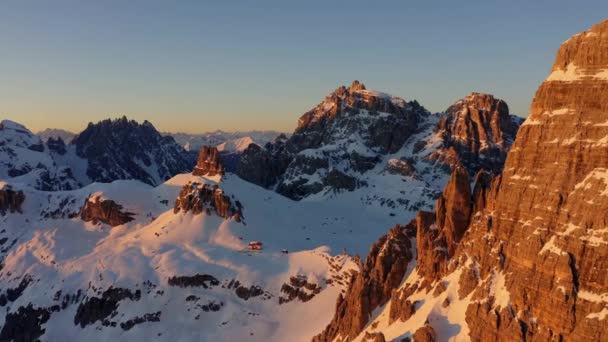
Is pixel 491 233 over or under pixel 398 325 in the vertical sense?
over

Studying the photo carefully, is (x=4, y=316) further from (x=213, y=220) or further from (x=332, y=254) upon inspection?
(x=332, y=254)

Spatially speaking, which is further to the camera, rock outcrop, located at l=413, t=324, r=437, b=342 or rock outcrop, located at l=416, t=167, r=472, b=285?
rock outcrop, located at l=416, t=167, r=472, b=285

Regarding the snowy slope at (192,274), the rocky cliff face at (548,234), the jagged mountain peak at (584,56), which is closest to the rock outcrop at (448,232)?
the rocky cliff face at (548,234)

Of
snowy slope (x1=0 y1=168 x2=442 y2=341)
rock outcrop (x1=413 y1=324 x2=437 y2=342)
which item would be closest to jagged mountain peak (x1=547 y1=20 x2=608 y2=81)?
rock outcrop (x1=413 y1=324 x2=437 y2=342)

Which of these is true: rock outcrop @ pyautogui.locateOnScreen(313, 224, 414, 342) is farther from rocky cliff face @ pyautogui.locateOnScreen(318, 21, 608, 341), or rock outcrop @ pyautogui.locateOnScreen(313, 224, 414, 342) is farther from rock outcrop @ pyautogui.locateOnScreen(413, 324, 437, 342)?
rock outcrop @ pyautogui.locateOnScreen(413, 324, 437, 342)

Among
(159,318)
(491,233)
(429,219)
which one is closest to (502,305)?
(491,233)

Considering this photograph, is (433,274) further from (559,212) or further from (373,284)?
(559,212)
